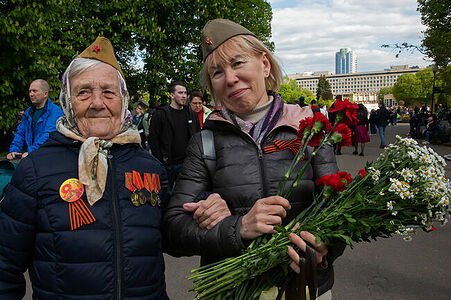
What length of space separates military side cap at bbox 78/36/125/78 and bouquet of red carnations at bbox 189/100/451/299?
0.99 metres

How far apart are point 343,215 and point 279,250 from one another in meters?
0.28

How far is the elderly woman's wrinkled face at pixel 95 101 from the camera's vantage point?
1785 millimetres

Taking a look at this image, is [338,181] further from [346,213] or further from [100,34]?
[100,34]

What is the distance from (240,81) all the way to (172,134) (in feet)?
14.8

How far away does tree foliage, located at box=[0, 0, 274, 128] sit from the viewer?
10477 millimetres

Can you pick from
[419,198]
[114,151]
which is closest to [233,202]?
[114,151]

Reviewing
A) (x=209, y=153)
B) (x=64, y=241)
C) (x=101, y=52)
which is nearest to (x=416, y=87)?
(x=209, y=153)

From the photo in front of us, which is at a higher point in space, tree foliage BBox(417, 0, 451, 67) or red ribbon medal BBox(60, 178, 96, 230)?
tree foliage BBox(417, 0, 451, 67)

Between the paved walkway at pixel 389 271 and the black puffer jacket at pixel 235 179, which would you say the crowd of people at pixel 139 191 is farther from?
the paved walkway at pixel 389 271

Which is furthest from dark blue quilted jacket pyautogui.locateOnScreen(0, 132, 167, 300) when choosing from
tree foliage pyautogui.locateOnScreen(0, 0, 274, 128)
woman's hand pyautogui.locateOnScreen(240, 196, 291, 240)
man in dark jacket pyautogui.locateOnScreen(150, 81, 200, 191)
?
tree foliage pyautogui.locateOnScreen(0, 0, 274, 128)

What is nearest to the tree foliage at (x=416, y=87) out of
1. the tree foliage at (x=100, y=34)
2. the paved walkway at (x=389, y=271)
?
the tree foliage at (x=100, y=34)

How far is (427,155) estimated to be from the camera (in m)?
1.61

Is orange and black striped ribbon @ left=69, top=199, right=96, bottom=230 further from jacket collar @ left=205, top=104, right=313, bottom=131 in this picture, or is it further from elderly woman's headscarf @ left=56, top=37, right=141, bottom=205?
jacket collar @ left=205, top=104, right=313, bottom=131

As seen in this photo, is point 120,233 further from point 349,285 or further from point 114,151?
point 349,285
